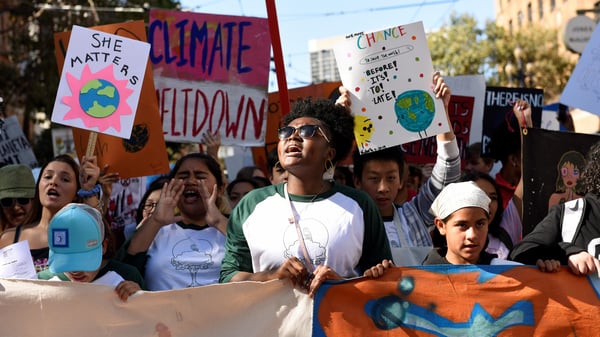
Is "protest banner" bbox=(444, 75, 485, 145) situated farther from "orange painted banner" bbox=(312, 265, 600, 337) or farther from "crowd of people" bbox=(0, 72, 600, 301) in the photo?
"orange painted banner" bbox=(312, 265, 600, 337)

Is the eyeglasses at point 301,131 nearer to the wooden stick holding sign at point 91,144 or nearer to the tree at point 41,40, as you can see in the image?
the wooden stick holding sign at point 91,144

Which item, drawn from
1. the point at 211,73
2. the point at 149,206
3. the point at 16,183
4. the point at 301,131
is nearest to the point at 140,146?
the point at 149,206

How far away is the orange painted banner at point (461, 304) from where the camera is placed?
3748 millimetres

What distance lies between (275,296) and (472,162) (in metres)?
3.42

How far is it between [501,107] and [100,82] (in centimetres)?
325

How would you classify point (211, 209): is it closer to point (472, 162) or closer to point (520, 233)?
point (520, 233)

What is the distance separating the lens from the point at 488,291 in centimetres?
379

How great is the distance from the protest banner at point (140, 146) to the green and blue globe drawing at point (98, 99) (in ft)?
1.68

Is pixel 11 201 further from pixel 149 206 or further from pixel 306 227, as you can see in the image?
pixel 306 227

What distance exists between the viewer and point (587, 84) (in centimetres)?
579

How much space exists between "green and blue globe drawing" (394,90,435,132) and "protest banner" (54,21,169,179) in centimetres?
171

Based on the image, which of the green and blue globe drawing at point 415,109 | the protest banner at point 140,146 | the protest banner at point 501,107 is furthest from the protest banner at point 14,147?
the green and blue globe drawing at point 415,109

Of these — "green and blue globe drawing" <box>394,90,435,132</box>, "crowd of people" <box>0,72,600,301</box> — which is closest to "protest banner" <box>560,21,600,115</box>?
"crowd of people" <box>0,72,600,301</box>

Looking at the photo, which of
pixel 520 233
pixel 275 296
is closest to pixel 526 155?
pixel 520 233
